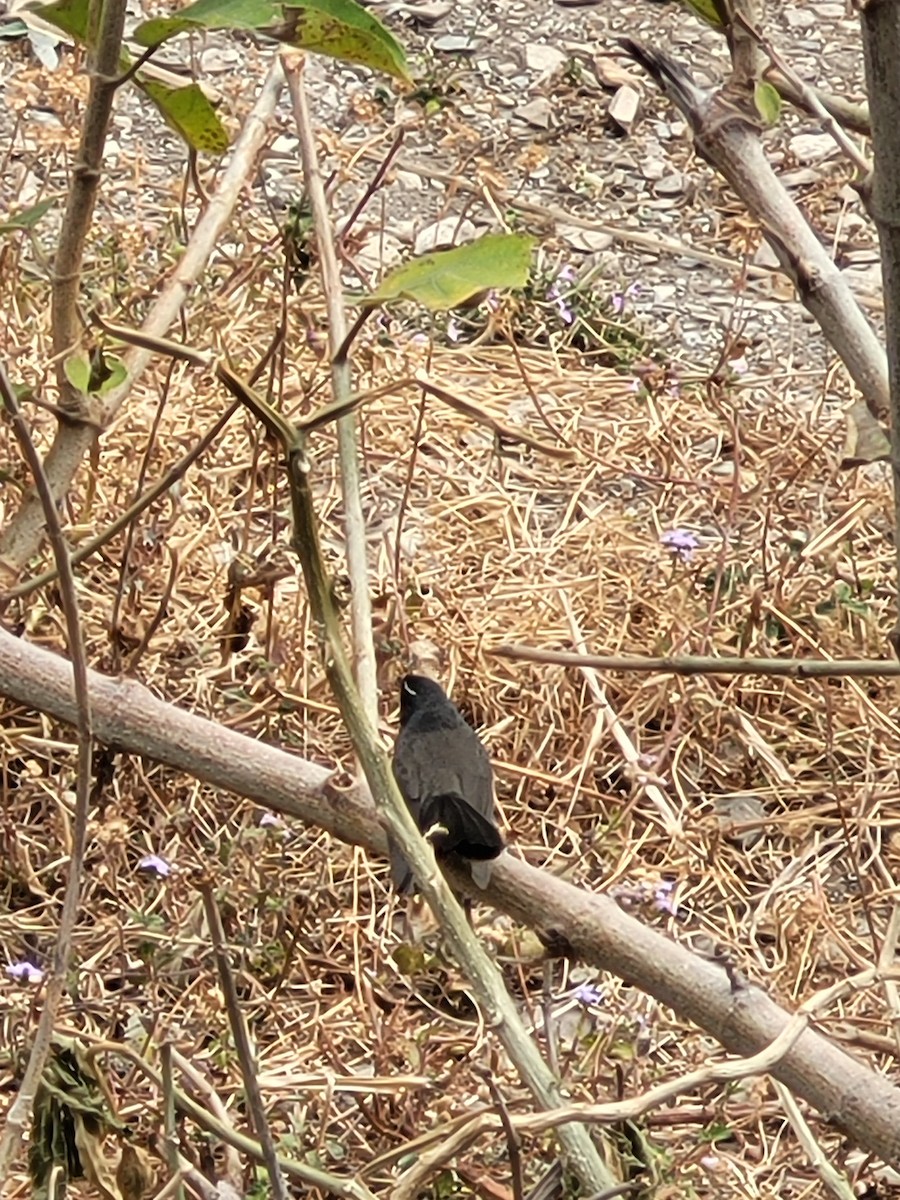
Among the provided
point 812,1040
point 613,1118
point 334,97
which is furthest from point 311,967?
point 334,97

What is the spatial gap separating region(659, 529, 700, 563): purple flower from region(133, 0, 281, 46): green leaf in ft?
7.02

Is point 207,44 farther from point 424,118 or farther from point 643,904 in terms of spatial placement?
point 643,904

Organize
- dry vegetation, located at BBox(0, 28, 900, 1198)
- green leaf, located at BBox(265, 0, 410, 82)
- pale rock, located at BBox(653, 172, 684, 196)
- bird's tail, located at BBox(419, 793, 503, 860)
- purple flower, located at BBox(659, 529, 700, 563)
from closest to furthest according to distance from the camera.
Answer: green leaf, located at BBox(265, 0, 410, 82)
bird's tail, located at BBox(419, 793, 503, 860)
dry vegetation, located at BBox(0, 28, 900, 1198)
purple flower, located at BBox(659, 529, 700, 563)
pale rock, located at BBox(653, 172, 684, 196)

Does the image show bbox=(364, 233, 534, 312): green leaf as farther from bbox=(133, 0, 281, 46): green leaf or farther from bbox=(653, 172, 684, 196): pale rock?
bbox=(653, 172, 684, 196): pale rock

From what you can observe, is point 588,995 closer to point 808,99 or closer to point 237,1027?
point 237,1027

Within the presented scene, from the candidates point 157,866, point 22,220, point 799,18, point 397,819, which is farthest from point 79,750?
point 799,18

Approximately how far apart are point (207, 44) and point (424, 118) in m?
0.81

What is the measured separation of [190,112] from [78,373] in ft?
0.63

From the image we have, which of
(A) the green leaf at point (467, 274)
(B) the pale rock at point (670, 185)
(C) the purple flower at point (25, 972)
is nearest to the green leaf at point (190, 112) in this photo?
(A) the green leaf at point (467, 274)

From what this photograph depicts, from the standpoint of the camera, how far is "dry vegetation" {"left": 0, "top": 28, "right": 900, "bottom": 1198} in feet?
7.64

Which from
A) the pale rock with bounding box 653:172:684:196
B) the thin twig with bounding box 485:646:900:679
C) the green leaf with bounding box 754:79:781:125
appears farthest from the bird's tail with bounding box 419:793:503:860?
the pale rock with bounding box 653:172:684:196

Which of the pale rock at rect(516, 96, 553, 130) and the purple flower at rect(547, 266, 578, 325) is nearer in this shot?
the purple flower at rect(547, 266, 578, 325)

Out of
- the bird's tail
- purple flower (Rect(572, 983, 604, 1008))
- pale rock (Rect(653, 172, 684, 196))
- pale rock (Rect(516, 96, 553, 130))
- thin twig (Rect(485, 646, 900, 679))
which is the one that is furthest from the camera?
pale rock (Rect(516, 96, 553, 130))

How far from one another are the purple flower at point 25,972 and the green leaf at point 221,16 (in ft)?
5.23
